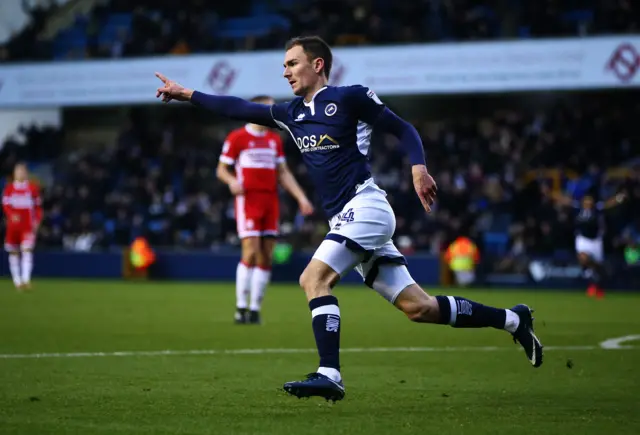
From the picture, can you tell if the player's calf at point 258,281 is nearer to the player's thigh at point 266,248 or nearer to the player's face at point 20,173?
the player's thigh at point 266,248

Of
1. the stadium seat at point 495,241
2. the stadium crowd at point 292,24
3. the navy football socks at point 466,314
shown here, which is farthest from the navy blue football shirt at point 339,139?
the stadium crowd at point 292,24

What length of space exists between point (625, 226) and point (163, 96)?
18.1m

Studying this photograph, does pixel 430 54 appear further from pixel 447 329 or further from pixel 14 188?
pixel 447 329

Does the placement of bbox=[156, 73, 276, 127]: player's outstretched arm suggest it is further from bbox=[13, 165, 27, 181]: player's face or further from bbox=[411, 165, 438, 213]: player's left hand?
bbox=[13, 165, 27, 181]: player's face

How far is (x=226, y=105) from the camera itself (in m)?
6.95

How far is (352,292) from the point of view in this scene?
20.6 m

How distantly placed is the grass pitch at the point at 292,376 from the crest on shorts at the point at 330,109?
162 cm

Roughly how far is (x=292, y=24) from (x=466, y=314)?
2275 centimetres

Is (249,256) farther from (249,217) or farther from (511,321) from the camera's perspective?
(511,321)

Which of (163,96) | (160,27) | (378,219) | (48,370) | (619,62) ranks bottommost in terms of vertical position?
(48,370)

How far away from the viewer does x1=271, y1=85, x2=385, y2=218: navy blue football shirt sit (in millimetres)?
6449

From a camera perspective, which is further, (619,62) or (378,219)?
Answer: (619,62)

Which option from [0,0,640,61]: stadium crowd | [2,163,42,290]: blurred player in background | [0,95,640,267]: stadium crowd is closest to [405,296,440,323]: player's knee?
[2,163,42,290]: blurred player in background

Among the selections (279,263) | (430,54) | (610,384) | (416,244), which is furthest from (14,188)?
(610,384)
